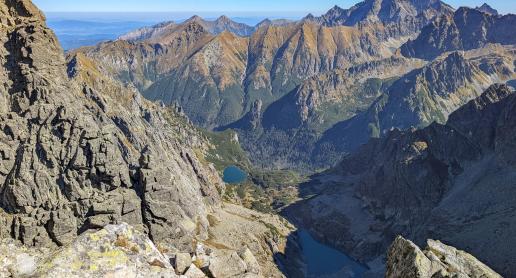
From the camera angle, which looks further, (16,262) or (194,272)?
(194,272)

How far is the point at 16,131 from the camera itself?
148000 millimetres

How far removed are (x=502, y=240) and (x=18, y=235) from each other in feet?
518

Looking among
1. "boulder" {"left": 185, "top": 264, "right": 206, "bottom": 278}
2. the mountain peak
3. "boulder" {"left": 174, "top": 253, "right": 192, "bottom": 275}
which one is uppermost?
the mountain peak

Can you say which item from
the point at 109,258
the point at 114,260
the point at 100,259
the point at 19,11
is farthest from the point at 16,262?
the point at 19,11

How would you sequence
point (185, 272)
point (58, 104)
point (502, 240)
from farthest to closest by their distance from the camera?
point (502, 240), point (58, 104), point (185, 272)

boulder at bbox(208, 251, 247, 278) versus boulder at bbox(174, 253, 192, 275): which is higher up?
boulder at bbox(174, 253, 192, 275)

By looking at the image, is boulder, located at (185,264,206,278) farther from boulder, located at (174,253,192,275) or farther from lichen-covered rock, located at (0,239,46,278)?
lichen-covered rock, located at (0,239,46,278)

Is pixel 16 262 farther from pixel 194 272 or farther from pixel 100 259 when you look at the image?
pixel 194 272

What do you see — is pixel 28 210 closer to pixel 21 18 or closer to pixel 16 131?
pixel 16 131

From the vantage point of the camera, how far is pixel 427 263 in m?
44.1

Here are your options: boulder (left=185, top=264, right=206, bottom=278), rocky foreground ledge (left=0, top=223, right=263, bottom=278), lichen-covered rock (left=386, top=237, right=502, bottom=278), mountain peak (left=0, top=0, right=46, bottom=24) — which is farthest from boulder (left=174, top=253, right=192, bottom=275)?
mountain peak (left=0, top=0, right=46, bottom=24)

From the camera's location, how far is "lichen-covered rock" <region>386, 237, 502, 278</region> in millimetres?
43000

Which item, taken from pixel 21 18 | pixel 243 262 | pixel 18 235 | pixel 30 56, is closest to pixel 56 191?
pixel 18 235

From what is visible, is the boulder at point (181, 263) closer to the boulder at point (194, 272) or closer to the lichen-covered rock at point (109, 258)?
the boulder at point (194, 272)
